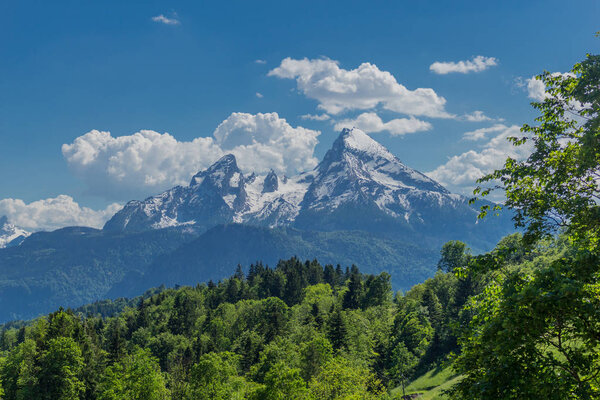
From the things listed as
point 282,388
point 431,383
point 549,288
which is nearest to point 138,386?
point 282,388

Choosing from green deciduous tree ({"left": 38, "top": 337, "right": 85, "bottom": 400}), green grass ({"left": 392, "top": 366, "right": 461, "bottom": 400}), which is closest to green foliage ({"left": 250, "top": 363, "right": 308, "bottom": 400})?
green grass ({"left": 392, "top": 366, "right": 461, "bottom": 400})

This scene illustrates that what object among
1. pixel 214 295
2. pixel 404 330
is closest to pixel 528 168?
pixel 404 330

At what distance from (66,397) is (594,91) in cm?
7783

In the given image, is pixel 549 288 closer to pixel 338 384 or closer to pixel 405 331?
pixel 338 384

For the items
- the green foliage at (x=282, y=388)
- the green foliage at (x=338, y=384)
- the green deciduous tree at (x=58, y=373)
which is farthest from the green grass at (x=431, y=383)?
the green deciduous tree at (x=58, y=373)

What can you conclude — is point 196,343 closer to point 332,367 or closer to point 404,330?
point 404,330

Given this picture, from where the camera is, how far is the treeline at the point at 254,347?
2522 inches

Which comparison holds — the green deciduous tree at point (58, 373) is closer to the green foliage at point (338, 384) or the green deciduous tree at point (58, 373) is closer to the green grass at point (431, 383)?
the green foliage at point (338, 384)

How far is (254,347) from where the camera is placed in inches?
3706

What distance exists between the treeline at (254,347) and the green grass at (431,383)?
2855 millimetres

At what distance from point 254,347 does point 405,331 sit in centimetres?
3295

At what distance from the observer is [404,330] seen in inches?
3841

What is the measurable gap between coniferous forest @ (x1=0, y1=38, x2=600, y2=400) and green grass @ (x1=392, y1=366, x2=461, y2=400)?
0.87m

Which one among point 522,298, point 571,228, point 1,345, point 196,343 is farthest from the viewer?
point 1,345
